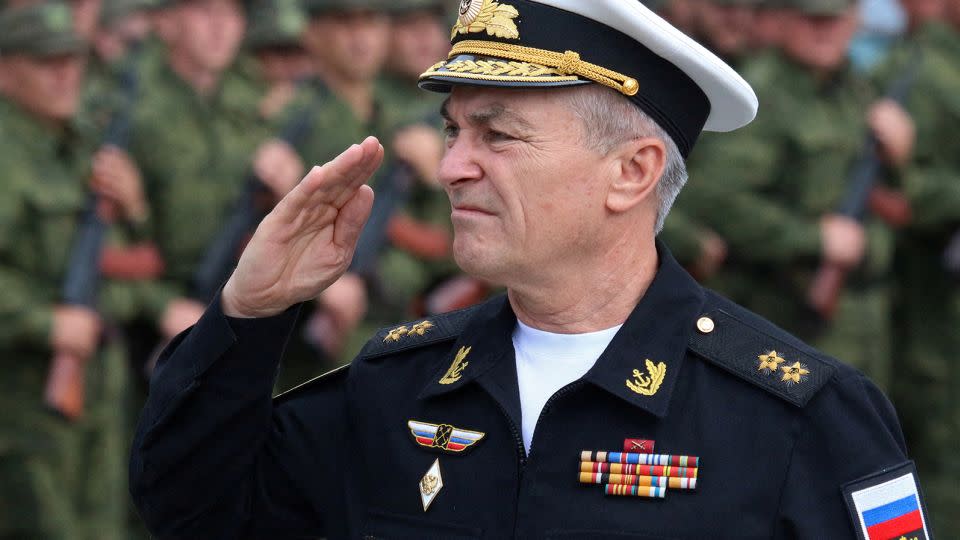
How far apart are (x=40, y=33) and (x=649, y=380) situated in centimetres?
495

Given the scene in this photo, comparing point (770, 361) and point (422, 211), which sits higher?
point (770, 361)

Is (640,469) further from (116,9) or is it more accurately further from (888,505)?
(116,9)

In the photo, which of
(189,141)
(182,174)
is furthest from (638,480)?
(189,141)

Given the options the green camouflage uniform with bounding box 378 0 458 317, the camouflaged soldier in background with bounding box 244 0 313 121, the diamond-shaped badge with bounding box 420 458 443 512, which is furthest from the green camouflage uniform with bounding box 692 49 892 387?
the diamond-shaped badge with bounding box 420 458 443 512

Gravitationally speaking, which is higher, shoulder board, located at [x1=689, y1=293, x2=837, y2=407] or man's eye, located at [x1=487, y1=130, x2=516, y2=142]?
man's eye, located at [x1=487, y1=130, x2=516, y2=142]

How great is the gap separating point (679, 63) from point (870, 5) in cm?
1020

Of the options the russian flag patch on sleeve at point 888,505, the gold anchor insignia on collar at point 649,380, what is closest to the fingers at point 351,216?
the gold anchor insignia on collar at point 649,380

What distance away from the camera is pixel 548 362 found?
10.8 feet

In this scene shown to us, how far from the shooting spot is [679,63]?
3303mm

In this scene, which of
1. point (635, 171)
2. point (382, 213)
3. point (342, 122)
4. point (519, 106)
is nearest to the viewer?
point (519, 106)

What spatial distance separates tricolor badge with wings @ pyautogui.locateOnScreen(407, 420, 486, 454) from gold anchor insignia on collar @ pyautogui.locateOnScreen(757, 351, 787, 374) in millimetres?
525

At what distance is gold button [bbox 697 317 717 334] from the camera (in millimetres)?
3270

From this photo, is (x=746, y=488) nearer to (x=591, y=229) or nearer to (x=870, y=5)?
(x=591, y=229)

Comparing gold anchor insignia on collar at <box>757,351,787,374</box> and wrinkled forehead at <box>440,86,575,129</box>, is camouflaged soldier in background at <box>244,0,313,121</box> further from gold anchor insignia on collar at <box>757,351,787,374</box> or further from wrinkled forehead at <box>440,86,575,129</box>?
gold anchor insignia on collar at <box>757,351,787,374</box>
